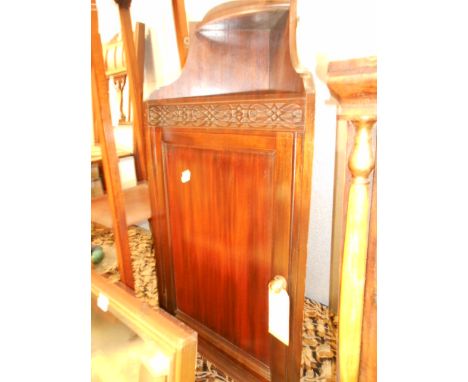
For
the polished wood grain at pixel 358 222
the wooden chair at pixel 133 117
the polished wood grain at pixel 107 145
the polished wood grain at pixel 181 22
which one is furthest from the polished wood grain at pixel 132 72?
the polished wood grain at pixel 358 222

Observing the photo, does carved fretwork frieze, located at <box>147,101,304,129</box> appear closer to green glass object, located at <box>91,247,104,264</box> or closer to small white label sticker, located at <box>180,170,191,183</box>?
small white label sticker, located at <box>180,170,191,183</box>

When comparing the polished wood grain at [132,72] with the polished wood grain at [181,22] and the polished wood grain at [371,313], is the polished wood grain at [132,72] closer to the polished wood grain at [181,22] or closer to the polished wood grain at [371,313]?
the polished wood grain at [181,22]

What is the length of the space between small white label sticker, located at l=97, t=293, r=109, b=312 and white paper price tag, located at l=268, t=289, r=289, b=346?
396 millimetres

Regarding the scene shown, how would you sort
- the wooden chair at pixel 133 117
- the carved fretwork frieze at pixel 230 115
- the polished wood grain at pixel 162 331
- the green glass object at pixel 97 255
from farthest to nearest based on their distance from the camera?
the green glass object at pixel 97 255 < the wooden chair at pixel 133 117 < the carved fretwork frieze at pixel 230 115 < the polished wood grain at pixel 162 331

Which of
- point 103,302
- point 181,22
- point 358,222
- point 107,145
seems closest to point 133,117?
point 181,22

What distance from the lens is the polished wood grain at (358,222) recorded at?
40 centimetres

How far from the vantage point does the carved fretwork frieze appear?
2.45 feet

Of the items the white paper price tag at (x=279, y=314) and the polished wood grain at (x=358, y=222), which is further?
the white paper price tag at (x=279, y=314)

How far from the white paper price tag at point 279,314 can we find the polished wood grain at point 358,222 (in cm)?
33

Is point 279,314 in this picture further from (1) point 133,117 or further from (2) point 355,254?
(1) point 133,117
